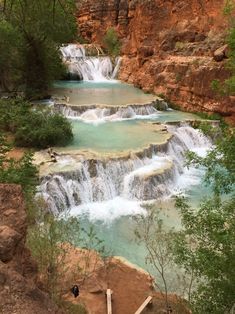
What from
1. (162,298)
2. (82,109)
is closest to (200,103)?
(82,109)

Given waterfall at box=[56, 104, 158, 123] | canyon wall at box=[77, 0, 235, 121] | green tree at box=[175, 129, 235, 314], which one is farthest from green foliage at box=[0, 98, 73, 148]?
green tree at box=[175, 129, 235, 314]

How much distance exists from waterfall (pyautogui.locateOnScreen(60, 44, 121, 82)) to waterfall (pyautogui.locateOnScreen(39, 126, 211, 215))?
14855 millimetres

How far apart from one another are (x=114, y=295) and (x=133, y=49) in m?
21.7

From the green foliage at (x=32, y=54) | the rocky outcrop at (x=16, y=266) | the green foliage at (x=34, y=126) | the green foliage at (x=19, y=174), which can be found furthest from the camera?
the green foliage at (x=32, y=54)

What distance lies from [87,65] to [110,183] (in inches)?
655

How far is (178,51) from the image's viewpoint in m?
21.0

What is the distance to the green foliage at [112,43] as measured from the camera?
28.1 metres

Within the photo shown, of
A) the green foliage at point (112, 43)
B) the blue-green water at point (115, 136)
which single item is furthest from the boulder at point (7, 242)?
the green foliage at point (112, 43)

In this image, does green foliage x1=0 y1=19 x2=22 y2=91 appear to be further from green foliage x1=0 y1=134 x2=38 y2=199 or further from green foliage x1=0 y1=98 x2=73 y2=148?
green foliage x1=0 y1=134 x2=38 y2=199

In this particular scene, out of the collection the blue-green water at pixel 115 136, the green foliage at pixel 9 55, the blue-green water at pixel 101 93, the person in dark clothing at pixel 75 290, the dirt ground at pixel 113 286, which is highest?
the green foliage at pixel 9 55

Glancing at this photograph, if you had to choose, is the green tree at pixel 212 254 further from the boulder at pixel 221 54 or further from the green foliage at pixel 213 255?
the boulder at pixel 221 54

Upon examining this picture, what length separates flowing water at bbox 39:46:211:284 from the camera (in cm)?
967

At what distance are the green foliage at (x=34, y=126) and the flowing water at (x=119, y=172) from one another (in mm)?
584

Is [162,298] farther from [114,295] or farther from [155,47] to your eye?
[155,47]
